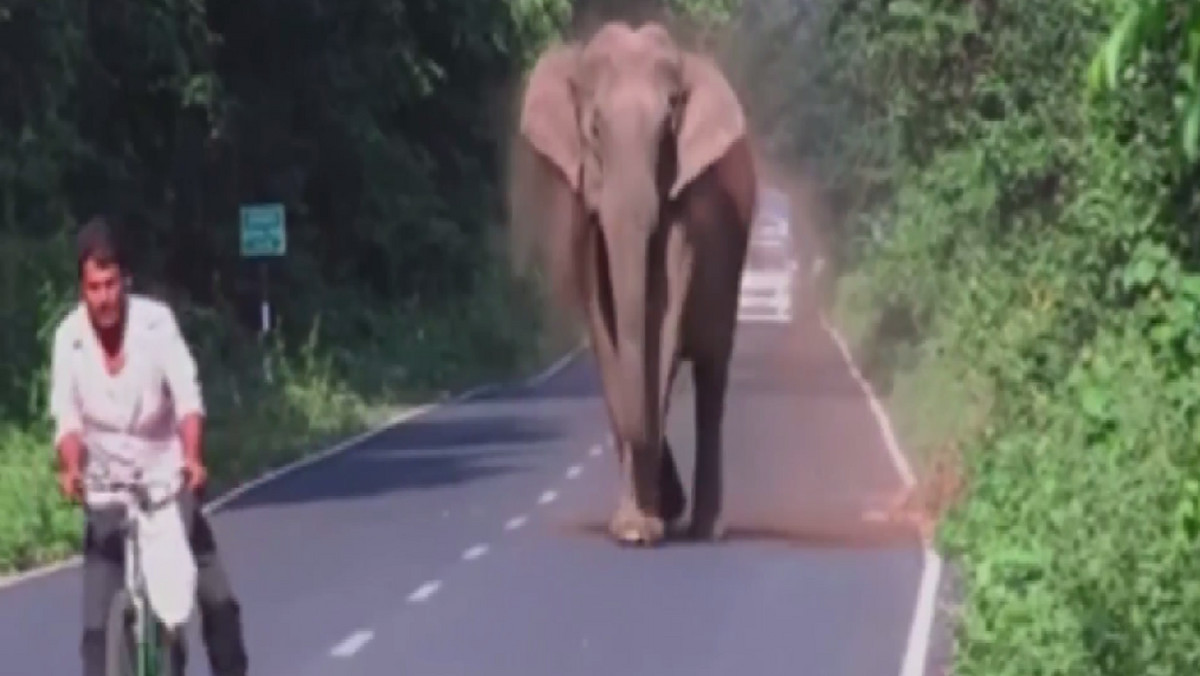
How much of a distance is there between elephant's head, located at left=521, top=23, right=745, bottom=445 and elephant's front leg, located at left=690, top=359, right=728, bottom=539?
794 millimetres

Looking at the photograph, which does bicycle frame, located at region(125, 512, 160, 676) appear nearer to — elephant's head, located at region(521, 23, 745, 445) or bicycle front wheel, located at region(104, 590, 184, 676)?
bicycle front wheel, located at region(104, 590, 184, 676)

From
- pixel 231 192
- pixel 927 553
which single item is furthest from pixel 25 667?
pixel 231 192

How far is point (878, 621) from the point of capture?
2173 centimetres

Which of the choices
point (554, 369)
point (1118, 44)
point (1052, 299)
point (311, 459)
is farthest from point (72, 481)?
point (554, 369)

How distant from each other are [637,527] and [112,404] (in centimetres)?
1427

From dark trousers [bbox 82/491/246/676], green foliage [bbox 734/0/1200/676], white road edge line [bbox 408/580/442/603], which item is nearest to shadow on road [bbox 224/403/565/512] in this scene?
green foliage [bbox 734/0/1200/676]

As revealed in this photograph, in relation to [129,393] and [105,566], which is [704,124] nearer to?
[105,566]

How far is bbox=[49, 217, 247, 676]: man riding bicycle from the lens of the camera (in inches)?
521

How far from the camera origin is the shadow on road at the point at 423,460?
3581 cm

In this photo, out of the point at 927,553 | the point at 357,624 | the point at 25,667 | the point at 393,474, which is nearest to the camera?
the point at 25,667

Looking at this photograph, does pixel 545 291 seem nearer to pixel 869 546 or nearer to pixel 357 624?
pixel 869 546

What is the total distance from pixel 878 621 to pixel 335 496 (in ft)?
44.7

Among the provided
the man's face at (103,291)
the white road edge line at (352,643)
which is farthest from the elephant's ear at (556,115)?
the man's face at (103,291)

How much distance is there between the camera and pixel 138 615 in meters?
13.4
